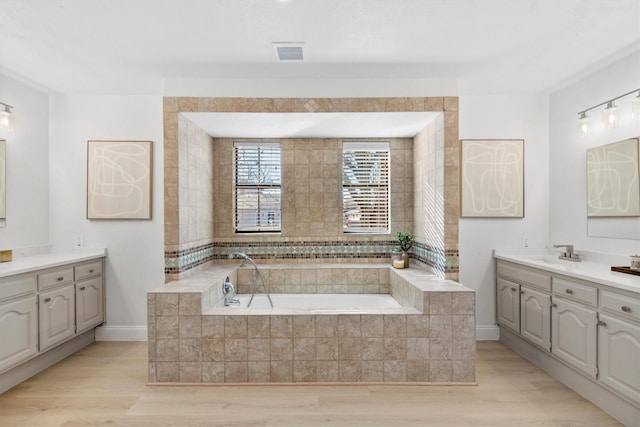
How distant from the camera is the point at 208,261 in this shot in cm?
410

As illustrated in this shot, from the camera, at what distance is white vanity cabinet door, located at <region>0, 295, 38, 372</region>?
2.56 metres

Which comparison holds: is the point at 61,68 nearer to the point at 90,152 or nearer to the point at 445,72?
the point at 90,152

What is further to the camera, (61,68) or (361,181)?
(361,181)

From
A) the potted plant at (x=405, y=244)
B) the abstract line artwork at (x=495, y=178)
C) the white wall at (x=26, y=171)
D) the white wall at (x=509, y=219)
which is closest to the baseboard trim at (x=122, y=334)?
the white wall at (x=26, y=171)

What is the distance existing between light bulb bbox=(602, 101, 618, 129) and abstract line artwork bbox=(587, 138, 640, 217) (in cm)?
19

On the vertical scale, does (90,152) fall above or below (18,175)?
above

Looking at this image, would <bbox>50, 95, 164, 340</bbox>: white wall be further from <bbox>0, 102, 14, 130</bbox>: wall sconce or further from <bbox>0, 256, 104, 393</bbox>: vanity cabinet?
<bbox>0, 102, 14, 130</bbox>: wall sconce

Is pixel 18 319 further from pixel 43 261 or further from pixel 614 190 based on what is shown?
pixel 614 190

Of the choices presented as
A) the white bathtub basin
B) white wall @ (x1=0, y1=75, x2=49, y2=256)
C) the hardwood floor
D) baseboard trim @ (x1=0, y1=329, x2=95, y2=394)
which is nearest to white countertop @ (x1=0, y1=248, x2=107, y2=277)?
white wall @ (x1=0, y1=75, x2=49, y2=256)

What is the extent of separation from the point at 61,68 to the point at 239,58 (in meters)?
1.55

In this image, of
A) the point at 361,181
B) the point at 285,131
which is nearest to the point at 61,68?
the point at 285,131

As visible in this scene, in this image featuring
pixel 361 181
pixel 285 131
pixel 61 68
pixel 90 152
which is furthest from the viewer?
pixel 361 181

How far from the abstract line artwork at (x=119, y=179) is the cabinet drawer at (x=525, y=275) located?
3.51m

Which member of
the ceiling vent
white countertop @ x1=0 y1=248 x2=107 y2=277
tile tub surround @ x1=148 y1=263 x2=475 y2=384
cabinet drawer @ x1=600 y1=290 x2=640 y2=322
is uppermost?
the ceiling vent
